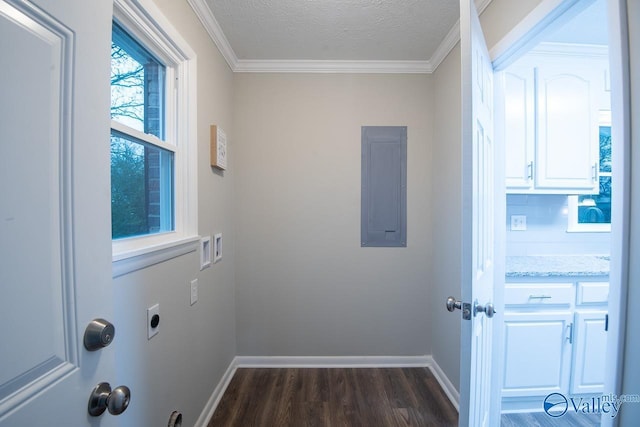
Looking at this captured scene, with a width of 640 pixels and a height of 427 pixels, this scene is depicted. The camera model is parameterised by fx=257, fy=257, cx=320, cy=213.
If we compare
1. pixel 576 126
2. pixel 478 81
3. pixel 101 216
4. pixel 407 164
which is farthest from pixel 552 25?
pixel 101 216

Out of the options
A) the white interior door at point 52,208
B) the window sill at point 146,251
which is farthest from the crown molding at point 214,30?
the window sill at point 146,251

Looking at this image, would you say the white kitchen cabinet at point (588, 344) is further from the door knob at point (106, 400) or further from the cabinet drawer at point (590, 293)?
the door knob at point (106, 400)

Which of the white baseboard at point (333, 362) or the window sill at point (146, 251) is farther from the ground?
the window sill at point (146, 251)

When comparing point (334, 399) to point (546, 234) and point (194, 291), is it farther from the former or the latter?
point (546, 234)

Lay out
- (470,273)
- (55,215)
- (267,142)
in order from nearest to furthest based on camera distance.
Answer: (55,215)
(470,273)
(267,142)

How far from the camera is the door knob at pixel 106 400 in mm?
530

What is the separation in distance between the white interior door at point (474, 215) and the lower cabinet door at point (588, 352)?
881 millimetres

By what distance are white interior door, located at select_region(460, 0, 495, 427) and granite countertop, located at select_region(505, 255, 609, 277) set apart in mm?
653

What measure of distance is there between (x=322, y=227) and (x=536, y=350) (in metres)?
1.63

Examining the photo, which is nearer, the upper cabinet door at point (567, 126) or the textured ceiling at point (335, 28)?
the textured ceiling at point (335, 28)

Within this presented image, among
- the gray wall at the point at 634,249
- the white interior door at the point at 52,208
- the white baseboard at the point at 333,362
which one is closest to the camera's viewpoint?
the white interior door at the point at 52,208

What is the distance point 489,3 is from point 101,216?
2.02 meters

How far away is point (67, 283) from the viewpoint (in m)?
0.49

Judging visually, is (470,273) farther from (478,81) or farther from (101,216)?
(101,216)
